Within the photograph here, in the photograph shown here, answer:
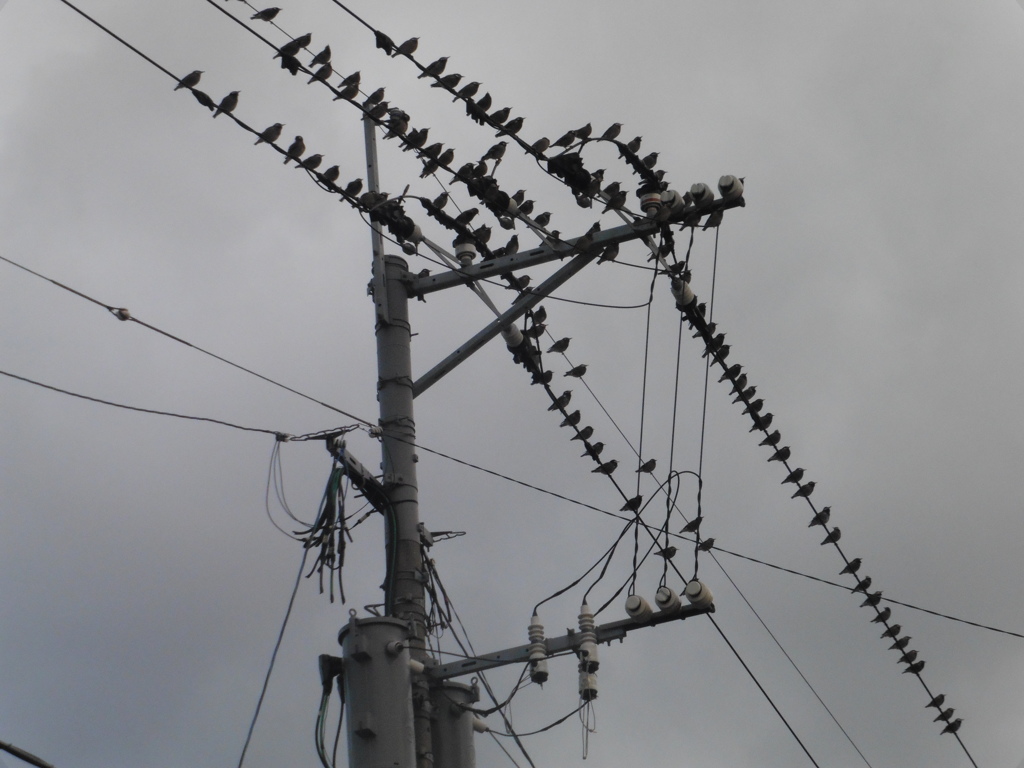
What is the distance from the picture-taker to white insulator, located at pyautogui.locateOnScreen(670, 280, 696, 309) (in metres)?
12.7

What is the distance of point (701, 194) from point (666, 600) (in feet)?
10.7

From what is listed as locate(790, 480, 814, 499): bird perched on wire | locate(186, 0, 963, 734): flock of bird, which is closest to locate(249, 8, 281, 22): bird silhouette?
locate(186, 0, 963, 734): flock of bird

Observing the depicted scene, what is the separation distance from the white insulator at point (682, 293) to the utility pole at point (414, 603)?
3.60 ft

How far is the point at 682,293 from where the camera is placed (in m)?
12.7

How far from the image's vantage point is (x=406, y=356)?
1189cm

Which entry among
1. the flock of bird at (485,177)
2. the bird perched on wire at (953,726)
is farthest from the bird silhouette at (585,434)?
the bird perched on wire at (953,726)

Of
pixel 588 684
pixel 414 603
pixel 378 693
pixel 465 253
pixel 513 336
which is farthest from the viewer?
pixel 513 336

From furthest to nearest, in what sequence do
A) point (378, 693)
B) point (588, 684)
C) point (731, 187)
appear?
point (731, 187) → point (588, 684) → point (378, 693)

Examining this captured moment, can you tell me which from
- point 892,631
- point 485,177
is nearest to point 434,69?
point 485,177

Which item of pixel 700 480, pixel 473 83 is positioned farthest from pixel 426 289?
pixel 700 480

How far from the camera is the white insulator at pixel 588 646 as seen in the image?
10414mm

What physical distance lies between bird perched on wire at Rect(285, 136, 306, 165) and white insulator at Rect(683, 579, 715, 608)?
461cm

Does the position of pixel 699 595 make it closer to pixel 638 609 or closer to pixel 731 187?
pixel 638 609

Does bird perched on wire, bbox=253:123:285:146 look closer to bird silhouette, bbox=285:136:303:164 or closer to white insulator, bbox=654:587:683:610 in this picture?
bird silhouette, bbox=285:136:303:164
